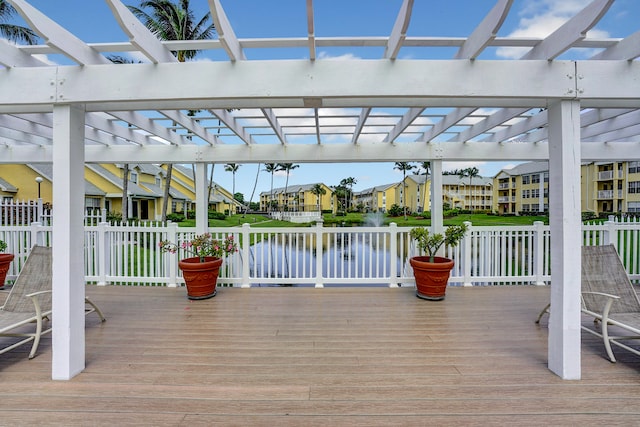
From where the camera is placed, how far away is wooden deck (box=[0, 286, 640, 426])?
6.97 feet

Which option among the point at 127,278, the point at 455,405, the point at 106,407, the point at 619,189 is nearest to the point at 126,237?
the point at 127,278

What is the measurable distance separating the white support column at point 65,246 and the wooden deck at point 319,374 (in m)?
0.22

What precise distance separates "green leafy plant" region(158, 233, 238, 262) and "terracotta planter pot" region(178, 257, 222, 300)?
7.1 inches

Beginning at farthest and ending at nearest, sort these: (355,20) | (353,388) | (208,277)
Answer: (208,277) → (355,20) → (353,388)

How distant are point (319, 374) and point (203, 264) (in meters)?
2.95

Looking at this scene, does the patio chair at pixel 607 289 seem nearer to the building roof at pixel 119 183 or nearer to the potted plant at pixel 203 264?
the potted plant at pixel 203 264

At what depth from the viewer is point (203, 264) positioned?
4.88m

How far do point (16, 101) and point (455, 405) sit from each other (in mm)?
4249

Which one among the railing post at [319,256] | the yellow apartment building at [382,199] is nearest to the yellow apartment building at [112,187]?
the railing post at [319,256]

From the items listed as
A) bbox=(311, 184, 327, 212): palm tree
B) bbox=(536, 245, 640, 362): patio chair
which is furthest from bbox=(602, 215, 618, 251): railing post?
bbox=(311, 184, 327, 212): palm tree

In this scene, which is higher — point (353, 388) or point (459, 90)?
point (459, 90)

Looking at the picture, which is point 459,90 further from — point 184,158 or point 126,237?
point 126,237

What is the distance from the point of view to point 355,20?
115 inches

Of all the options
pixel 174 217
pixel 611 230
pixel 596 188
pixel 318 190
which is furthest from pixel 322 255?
pixel 318 190
